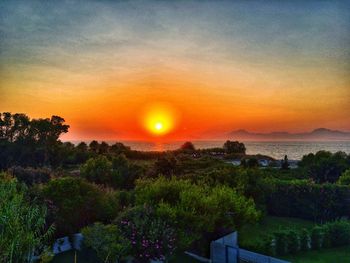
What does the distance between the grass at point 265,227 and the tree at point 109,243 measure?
17.9 ft

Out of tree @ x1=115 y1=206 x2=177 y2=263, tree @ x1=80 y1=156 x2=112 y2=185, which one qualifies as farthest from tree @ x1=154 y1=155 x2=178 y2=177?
tree @ x1=115 y1=206 x2=177 y2=263

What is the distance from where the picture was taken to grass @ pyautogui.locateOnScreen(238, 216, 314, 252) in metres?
13.4

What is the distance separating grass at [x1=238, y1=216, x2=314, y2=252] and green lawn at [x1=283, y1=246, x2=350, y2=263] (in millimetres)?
1420

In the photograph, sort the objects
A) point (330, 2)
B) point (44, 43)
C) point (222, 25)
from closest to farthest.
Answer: point (330, 2) → point (222, 25) → point (44, 43)

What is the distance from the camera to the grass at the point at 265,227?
44.1ft

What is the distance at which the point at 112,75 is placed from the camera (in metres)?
14.6

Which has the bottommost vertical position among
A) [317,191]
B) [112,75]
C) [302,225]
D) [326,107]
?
[302,225]

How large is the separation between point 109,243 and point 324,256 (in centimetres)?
849

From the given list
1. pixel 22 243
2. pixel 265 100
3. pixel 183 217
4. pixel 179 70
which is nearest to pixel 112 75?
pixel 179 70

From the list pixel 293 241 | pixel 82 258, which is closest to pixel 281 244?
pixel 293 241

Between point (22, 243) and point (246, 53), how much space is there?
10310 millimetres

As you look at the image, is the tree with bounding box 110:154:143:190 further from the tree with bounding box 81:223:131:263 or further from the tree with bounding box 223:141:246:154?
the tree with bounding box 223:141:246:154

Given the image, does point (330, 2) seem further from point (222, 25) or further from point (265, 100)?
point (265, 100)

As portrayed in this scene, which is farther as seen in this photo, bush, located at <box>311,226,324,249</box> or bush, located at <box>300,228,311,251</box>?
bush, located at <box>311,226,324,249</box>
